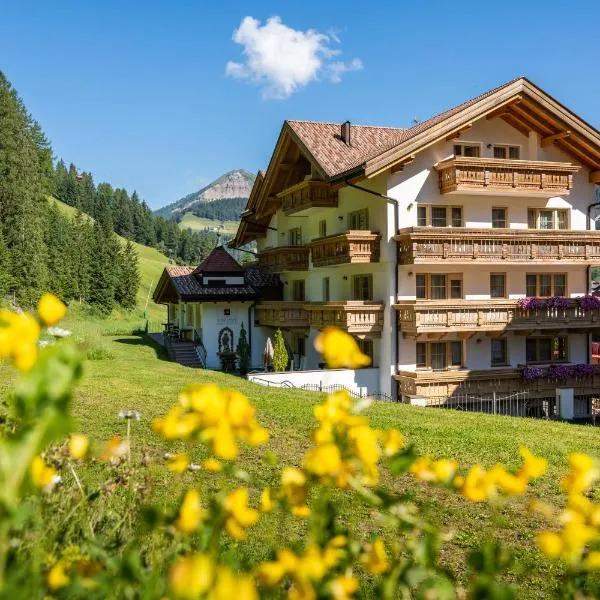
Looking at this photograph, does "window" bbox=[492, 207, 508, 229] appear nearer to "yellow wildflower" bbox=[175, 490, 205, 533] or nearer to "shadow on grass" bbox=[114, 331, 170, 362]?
"shadow on grass" bbox=[114, 331, 170, 362]

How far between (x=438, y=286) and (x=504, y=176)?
4628mm

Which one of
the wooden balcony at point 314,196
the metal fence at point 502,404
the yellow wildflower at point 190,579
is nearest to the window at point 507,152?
the wooden balcony at point 314,196

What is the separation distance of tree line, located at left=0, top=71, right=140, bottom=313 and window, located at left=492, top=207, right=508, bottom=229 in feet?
106

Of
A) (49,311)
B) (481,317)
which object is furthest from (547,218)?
(49,311)

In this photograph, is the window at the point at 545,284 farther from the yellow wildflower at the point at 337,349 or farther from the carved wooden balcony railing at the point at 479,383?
the yellow wildflower at the point at 337,349

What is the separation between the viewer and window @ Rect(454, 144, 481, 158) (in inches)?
958

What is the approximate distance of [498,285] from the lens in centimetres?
2452

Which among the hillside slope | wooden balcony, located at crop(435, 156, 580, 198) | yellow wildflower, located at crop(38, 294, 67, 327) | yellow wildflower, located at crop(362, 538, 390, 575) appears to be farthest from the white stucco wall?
the hillside slope

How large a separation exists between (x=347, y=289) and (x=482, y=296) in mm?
5369

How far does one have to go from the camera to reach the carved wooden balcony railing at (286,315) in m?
27.5

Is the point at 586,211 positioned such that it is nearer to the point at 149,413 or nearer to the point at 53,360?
the point at 149,413

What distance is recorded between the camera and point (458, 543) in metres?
6.77

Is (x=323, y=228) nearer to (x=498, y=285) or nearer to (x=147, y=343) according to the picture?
(x=498, y=285)

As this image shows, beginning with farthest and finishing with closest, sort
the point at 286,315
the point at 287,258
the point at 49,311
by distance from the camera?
the point at 287,258
the point at 286,315
the point at 49,311
